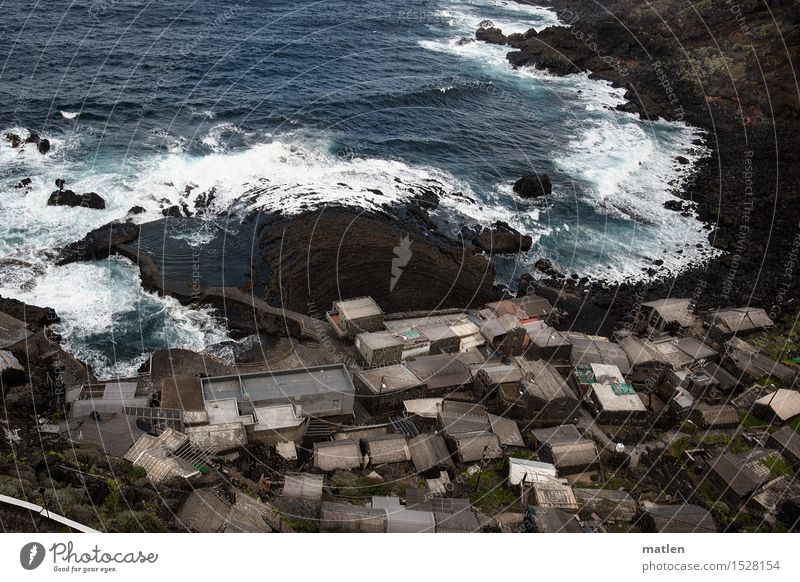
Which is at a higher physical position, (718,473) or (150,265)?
(718,473)

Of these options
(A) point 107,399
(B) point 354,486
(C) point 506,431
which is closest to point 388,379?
(C) point 506,431

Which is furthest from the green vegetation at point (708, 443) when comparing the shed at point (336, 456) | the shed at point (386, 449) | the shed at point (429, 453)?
the shed at point (336, 456)

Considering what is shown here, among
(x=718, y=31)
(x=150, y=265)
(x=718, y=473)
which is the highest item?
(x=718, y=31)

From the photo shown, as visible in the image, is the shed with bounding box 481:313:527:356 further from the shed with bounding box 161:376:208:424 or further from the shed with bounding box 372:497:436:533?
the shed with bounding box 161:376:208:424

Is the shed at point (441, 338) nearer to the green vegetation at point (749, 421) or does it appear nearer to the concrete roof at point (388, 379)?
the concrete roof at point (388, 379)

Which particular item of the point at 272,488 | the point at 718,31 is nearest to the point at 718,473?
the point at 272,488

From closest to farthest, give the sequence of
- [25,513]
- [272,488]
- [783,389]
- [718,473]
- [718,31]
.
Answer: [25,513]
[272,488]
[718,473]
[783,389]
[718,31]

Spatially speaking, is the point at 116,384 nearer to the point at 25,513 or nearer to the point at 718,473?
the point at 25,513
